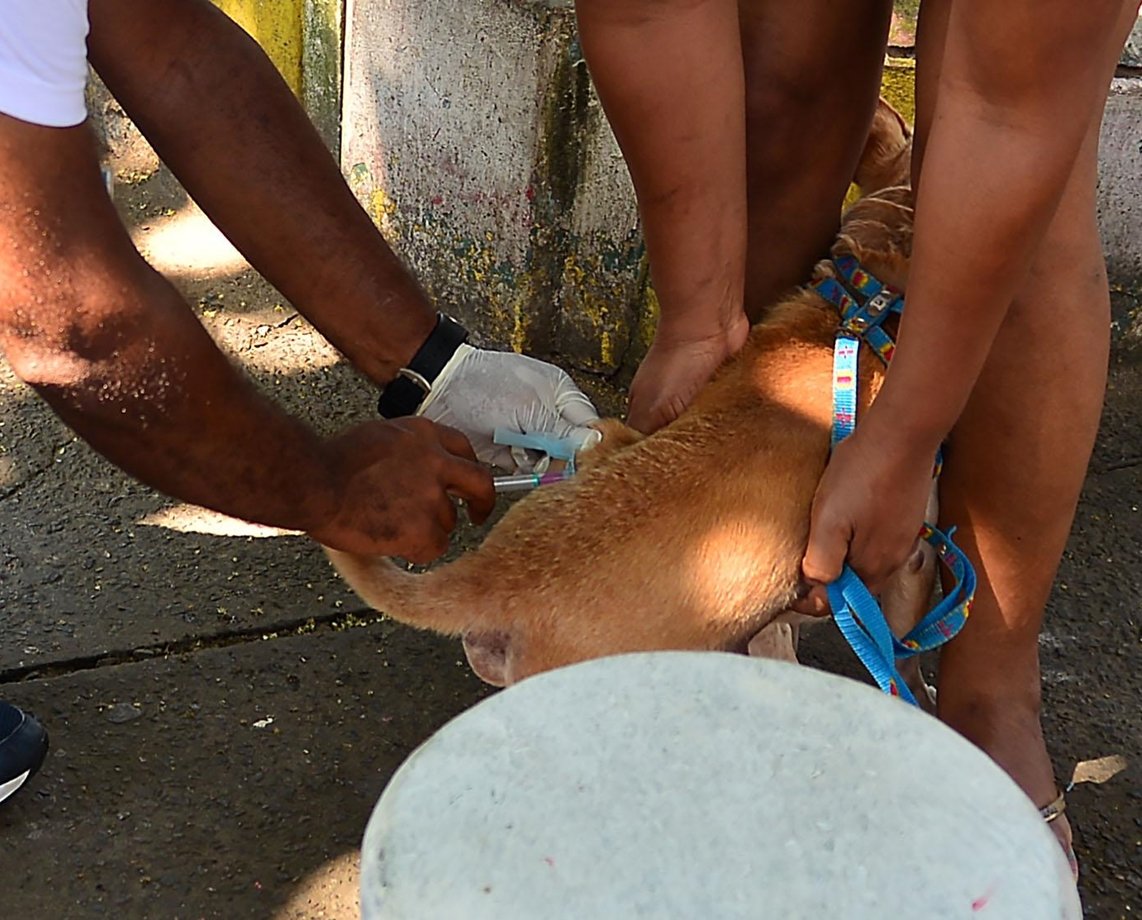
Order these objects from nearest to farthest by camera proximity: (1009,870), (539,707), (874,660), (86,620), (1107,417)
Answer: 1. (1009,870)
2. (539,707)
3. (874,660)
4. (86,620)
5. (1107,417)

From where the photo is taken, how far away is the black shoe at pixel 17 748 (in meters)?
1.85

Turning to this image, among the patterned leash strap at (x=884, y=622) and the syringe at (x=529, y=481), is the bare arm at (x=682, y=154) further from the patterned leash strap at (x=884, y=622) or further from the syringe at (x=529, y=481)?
the patterned leash strap at (x=884, y=622)

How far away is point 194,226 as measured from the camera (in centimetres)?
359

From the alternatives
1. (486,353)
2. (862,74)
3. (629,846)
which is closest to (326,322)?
(486,353)

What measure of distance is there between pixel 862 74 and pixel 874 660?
841 millimetres

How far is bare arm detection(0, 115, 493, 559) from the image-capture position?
125cm

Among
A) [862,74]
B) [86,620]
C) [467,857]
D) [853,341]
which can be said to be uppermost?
[862,74]

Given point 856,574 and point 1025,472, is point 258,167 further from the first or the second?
point 1025,472

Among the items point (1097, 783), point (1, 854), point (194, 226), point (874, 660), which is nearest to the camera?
point (874, 660)

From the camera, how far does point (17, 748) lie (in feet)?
6.13

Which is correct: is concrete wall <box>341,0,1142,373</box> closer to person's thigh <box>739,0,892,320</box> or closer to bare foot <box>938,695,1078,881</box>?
person's thigh <box>739,0,892,320</box>

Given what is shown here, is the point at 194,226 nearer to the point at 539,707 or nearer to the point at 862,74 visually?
the point at 862,74

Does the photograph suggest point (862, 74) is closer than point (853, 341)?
No

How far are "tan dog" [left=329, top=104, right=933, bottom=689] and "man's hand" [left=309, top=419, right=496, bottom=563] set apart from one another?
5 centimetres
